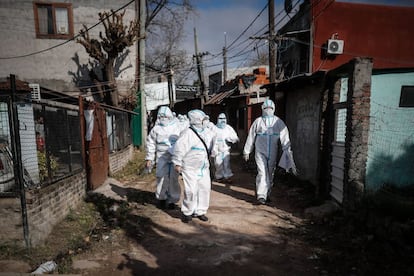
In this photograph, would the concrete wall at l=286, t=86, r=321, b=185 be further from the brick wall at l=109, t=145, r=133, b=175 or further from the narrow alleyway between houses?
the brick wall at l=109, t=145, r=133, b=175

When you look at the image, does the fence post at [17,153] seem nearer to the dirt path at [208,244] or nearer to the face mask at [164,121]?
the dirt path at [208,244]

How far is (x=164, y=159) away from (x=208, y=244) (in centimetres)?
210

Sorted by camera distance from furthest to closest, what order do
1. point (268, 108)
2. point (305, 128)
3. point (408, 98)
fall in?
point (305, 128) → point (268, 108) → point (408, 98)

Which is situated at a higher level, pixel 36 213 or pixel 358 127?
pixel 358 127

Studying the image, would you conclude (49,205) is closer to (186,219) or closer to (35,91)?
(35,91)

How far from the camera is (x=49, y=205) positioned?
4176 millimetres

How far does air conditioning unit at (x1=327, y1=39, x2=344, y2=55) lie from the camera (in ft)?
38.1

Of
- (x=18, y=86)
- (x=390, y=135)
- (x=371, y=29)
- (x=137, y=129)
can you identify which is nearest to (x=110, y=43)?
(x=137, y=129)

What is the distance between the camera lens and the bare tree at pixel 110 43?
11.2m

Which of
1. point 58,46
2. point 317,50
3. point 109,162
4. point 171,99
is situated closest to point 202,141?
point 109,162

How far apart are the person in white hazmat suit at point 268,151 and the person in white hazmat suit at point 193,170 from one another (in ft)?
4.61

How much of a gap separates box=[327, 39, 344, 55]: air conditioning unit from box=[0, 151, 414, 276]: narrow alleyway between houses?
807 centimetres

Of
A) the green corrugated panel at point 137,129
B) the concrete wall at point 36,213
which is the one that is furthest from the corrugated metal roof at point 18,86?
the green corrugated panel at point 137,129

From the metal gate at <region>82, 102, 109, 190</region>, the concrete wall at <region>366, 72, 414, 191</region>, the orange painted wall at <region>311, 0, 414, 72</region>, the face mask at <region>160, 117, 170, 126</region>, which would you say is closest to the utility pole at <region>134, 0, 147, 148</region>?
the metal gate at <region>82, 102, 109, 190</region>
